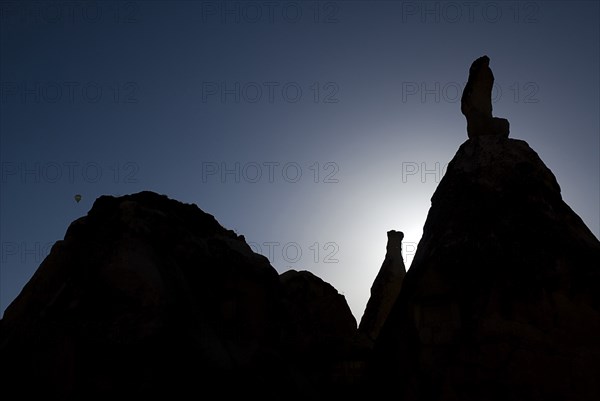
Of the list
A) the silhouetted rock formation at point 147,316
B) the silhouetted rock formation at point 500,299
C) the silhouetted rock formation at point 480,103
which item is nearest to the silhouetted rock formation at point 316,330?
the silhouetted rock formation at point 147,316

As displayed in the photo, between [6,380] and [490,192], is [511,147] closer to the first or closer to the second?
[490,192]

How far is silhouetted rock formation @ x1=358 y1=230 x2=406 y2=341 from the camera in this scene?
1459cm

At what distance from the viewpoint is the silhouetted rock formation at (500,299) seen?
22.4 ft

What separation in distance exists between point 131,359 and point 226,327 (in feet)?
6.42

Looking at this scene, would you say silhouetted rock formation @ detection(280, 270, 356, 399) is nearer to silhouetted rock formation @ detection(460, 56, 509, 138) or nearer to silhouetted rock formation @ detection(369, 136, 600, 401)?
silhouetted rock formation @ detection(369, 136, 600, 401)

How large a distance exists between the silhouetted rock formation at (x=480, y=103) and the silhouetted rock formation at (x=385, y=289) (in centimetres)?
643

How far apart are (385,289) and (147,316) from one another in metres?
9.84

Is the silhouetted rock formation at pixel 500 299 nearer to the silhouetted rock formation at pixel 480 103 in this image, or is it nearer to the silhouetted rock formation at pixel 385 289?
the silhouetted rock formation at pixel 480 103

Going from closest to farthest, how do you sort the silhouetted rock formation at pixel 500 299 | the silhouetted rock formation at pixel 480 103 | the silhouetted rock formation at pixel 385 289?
the silhouetted rock formation at pixel 500 299
the silhouetted rock formation at pixel 480 103
the silhouetted rock formation at pixel 385 289

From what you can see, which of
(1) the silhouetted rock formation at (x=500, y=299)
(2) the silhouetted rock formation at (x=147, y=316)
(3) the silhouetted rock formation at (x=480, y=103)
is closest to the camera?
(2) the silhouetted rock formation at (x=147, y=316)

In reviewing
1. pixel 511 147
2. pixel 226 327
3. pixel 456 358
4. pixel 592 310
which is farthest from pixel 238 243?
pixel 592 310

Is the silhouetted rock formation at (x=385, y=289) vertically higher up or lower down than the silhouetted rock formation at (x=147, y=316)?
higher up

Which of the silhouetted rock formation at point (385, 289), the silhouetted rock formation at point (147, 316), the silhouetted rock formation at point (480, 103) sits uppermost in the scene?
the silhouetted rock formation at point (480, 103)

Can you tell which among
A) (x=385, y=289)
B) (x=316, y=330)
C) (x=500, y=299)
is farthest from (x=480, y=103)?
(x=385, y=289)
